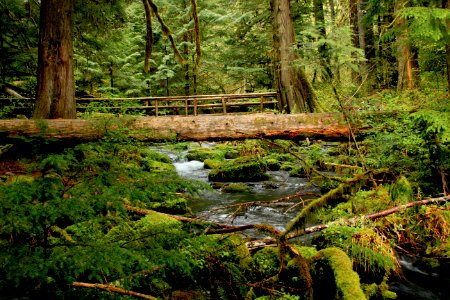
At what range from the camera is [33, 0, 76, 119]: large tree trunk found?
293 inches

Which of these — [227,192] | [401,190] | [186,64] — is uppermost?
[186,64]

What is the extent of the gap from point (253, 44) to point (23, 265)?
60.8 ft

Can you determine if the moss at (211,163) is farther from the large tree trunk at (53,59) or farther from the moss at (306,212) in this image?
the moss at (306,212)

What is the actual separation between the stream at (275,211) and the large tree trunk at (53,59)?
3230mm

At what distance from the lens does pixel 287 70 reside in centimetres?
1206

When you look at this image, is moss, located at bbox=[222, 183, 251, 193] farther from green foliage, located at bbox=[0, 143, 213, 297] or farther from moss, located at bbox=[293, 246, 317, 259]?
green foliage, located at bbox=[0, 143, 213, 297]

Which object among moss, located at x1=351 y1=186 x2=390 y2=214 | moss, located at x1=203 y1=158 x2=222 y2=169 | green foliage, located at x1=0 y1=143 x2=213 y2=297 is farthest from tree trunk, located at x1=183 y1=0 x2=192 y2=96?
green foliage, located at x1=0 y1=143 x2=213 y2=297

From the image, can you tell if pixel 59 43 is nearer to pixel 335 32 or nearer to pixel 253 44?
pixel 335 32

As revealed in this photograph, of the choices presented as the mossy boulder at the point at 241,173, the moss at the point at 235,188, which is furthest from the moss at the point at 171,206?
the mossy boulder at the point at 241,173

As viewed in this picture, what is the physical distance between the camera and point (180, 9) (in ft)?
68.3

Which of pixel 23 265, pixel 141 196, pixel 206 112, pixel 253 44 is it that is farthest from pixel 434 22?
pixel 206 112

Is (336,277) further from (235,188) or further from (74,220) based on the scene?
(235,188)

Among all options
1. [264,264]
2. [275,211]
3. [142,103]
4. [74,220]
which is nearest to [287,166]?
[275,211]

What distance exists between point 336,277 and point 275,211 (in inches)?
154
